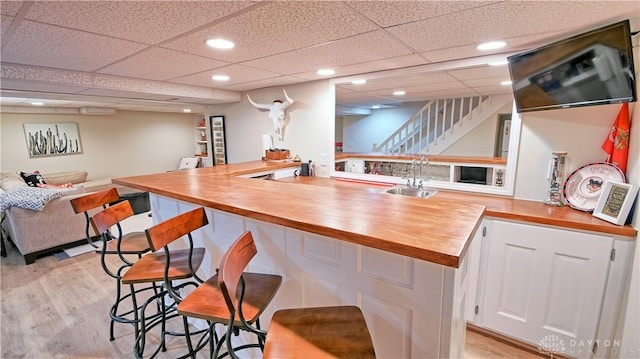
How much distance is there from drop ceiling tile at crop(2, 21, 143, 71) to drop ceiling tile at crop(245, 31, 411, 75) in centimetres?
91

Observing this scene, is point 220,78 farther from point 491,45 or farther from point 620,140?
point 620,140

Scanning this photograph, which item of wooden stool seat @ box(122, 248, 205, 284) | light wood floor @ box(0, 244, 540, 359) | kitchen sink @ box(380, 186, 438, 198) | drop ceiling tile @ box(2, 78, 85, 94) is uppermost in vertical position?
drop ceiling tile @ box(2, 78, 85, 94)

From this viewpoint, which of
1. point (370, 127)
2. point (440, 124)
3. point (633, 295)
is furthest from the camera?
point (370, 127)

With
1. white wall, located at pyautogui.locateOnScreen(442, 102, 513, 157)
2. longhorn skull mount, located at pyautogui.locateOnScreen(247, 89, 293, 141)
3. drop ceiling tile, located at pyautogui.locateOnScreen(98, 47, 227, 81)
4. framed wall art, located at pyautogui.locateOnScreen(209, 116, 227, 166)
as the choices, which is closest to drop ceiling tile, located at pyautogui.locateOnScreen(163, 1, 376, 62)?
drop ceiling tile, located at pyautogui.locateOnScreen(98, 47, 227, 81)

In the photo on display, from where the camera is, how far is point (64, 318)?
227cm

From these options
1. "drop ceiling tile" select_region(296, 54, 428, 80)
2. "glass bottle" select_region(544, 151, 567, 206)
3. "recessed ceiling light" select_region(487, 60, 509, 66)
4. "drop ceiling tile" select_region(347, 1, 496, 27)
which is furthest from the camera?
"drop ceiling tile" select_region(296, 54, 428, 80)

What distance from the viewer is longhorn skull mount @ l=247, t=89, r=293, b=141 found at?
336cm

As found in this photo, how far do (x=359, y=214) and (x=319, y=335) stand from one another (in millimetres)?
487

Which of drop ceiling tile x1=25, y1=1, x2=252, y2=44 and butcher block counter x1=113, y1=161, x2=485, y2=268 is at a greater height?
drop ceiling tile x1=25, y1=1, x2=252, y2=44

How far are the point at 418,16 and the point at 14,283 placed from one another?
4.32 meters

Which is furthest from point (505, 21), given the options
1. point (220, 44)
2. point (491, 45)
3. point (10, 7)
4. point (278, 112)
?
point (278, 112)

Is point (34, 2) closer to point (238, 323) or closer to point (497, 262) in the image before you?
point (238, 323)

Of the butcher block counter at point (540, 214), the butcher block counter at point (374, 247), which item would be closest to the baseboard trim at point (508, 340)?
the butcher block counter at point (374, 247)

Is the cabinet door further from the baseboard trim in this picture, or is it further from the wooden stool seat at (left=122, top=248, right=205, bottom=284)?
the wooden stool seat at (left=122, top=248, right=205, bottom=284)
